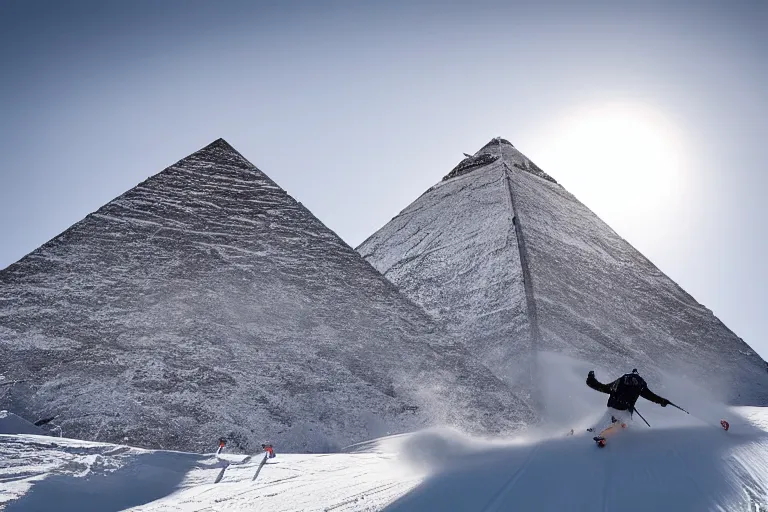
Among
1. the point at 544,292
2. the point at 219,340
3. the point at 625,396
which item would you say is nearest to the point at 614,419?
the point at 625,396

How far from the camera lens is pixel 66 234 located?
8781 millimetres

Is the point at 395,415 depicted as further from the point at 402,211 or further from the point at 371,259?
the point at 402,211

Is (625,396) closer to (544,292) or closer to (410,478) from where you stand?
(410,478)

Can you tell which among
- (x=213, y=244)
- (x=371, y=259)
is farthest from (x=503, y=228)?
(x=213, y=244)

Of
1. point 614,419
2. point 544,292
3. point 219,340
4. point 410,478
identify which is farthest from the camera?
point 544,292

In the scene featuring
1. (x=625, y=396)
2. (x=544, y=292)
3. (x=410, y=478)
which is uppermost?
(x=544, y=292)

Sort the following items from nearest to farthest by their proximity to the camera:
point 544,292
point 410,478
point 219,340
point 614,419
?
1. point 410,478
2. point 614,419
3. point 219,340
4. point 544,292

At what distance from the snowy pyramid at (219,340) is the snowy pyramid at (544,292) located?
1516mm

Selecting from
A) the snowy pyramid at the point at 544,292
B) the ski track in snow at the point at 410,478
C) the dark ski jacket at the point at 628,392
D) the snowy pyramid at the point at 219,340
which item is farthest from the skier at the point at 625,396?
the snowy pyramid at the point at 544,292

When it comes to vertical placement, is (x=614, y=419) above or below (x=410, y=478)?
above

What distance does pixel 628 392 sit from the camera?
6242 mm

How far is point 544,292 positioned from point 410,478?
6239mm

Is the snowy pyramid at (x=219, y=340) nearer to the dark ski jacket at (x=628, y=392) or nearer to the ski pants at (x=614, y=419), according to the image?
the ski pants at (x=614, y=419)

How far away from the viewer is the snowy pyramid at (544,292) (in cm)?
974
